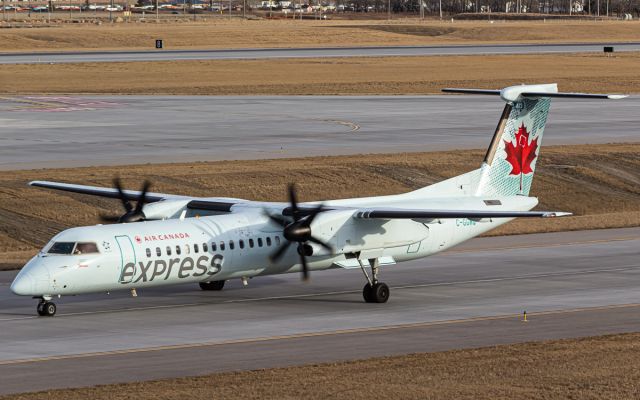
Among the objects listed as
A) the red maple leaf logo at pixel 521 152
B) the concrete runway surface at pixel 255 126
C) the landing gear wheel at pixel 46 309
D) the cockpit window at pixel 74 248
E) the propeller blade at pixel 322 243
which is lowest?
the landing gear wheel at pixel 46 309

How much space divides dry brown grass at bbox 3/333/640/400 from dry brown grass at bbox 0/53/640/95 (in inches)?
3051

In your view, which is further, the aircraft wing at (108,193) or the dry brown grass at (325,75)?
the dry brown grass at (325,75)

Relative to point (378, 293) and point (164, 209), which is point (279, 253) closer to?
point (378, 293)

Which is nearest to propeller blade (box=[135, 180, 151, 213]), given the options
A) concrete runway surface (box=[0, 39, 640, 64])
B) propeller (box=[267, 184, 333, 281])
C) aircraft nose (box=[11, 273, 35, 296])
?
propeller (box=[267, 184, 333, 281])

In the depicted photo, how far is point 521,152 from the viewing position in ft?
132

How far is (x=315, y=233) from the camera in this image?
33.9m

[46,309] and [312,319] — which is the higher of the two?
[46,309]

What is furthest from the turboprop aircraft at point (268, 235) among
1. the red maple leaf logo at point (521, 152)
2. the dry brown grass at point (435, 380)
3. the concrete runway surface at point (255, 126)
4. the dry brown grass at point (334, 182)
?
the concrete runway surface at point (255, 126)

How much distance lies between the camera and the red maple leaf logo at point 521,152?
39.8 meters

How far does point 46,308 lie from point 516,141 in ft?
53.0

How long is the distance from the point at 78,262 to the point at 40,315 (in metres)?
2.38

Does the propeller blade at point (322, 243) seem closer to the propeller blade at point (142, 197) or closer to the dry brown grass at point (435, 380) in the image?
the propeller blade at point (142, 197)

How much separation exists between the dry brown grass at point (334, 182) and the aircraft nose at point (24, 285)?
46.4 ft

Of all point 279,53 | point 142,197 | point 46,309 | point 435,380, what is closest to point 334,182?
point 142,197
